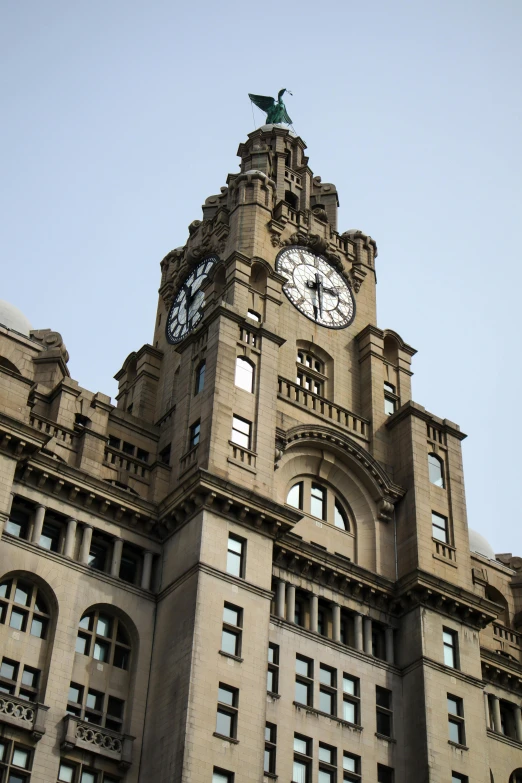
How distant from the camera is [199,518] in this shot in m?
50.4

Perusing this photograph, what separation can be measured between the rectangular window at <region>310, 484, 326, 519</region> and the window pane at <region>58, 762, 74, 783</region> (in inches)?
697

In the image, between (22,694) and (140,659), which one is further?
(140,659)

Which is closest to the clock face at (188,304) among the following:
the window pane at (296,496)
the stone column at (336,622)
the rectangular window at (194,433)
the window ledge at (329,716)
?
the rectangular window at (194,433)

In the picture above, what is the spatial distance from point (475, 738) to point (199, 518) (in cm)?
1524

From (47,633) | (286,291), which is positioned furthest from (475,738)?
(286,291)

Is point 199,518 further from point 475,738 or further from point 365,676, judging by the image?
point 475,738

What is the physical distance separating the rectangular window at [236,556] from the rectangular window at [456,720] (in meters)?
11.2

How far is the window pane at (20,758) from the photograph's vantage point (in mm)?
43309

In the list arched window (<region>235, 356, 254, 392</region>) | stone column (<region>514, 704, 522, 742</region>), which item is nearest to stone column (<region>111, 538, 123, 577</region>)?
Result: arched window (<region>235, 356, 254, 392</region>)

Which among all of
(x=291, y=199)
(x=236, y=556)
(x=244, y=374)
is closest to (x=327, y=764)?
(x=236, y=556)

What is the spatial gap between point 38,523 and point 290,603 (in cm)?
1120

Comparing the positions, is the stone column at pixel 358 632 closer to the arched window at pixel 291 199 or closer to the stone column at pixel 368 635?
the stone column at pixel 368 635

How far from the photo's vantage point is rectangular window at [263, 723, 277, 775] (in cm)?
4769

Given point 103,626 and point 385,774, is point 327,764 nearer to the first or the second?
point 385,774
